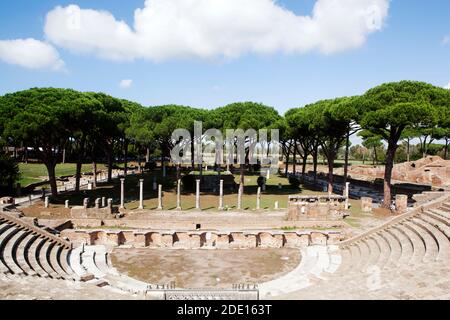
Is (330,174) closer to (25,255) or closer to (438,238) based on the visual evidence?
(438,238)

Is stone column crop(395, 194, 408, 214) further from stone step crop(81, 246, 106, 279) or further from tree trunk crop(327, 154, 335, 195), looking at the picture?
stone step crop(81, 246, 106, 279)

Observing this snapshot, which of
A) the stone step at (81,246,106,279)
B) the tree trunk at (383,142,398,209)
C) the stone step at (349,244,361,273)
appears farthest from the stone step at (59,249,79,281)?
the tree trunk at (383,142,398,209)

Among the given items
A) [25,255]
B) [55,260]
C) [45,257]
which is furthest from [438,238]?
[25,255]

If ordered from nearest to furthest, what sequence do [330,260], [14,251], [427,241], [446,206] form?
1. [427,241]
2. [14,251]
3. [330,260]
4. [446,206]

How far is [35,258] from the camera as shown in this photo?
16484mm

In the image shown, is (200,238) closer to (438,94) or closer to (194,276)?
(194,276)

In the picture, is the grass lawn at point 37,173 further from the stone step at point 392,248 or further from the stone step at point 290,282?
the stone step at point 392,248

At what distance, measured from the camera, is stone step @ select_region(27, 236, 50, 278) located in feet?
46.3

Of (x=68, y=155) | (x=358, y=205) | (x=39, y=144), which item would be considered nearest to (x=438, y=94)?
(x=358, y=205)

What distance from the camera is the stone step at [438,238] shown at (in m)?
13.8

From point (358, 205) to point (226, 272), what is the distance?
1749 centimetres

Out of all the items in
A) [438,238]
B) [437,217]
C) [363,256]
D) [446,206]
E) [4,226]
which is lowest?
[363,256]

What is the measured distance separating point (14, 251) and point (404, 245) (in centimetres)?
1649

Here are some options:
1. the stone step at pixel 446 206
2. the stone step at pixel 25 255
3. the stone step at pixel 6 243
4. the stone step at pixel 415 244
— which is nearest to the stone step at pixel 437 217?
the stone step at pixel 446 206
